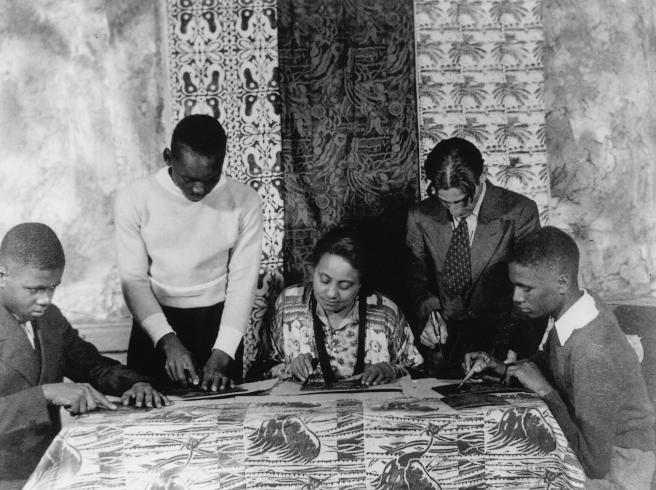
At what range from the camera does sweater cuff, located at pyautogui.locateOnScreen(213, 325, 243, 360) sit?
2508mm

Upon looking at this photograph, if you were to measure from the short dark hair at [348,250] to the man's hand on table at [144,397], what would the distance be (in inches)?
32.8

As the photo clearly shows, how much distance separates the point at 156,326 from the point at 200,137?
0.75m

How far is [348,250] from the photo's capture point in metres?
2.46

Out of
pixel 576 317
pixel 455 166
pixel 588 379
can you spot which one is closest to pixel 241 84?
pixel 455 166

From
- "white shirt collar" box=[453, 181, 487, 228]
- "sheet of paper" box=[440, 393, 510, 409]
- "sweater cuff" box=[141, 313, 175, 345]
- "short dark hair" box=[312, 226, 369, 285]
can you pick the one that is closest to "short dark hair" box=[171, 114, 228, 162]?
"short dark hair" box=[312, 226, 369, 285]

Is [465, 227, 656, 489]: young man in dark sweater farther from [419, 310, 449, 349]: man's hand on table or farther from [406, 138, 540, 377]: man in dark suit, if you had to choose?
[406, 138, 540, 377]: man in dark suit

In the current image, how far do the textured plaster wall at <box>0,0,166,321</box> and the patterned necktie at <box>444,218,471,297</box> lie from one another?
1694mm

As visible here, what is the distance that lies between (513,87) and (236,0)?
150cm

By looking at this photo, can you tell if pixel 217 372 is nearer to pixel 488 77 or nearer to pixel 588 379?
pixel 588 379

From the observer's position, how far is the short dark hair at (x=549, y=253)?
2.22 meters

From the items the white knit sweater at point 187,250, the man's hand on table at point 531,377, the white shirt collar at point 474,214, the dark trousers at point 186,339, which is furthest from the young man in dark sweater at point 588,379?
the dark trousers at point 186,339

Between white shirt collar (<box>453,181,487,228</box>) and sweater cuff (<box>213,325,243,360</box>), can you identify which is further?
white shirt collar (<box>453,181,487,228</box>)

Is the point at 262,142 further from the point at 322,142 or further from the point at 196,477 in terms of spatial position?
the point at 196,477

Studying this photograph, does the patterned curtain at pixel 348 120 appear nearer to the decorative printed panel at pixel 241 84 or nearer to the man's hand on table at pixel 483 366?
the decorative printed panel at pixel 241 84
